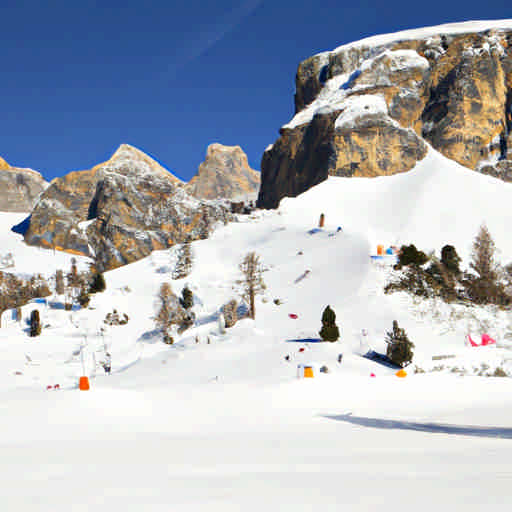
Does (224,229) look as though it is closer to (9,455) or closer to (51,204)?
(9,455)

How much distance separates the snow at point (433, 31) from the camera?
79.9 m

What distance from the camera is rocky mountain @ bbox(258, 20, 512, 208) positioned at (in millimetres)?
63844

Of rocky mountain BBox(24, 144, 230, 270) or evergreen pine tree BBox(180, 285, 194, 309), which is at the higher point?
rocky mountain BBox(24, 144, 230, 270)

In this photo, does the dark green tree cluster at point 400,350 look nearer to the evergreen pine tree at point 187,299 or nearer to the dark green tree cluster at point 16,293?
the evergreen pine tree at point 187,299

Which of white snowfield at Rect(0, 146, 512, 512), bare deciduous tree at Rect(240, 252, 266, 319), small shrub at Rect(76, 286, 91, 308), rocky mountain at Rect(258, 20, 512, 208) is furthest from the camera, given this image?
rocky mountain at Rect(258, 20, 512, 208)

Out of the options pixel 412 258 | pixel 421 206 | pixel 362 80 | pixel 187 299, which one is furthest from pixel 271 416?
pixel 362 80

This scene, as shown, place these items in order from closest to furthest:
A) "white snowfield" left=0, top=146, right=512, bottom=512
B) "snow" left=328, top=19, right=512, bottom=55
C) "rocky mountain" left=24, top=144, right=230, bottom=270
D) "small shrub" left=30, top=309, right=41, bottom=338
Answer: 1. "white snowfield" left=0, top=146, right=512, bottom=512
2. "small shrub" left=30, top=309, right=41, bottom=338
3. "snow" left=328, top=19, right=512, bottom=55
4. "rocky mountain" left=24, top=144, right=230, bottom=270

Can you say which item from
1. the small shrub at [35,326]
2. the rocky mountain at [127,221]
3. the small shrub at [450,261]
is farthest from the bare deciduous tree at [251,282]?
the rocky mountain at [127,221]

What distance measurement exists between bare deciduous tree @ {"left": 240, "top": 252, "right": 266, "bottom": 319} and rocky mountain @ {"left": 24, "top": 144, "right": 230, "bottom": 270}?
4670cm

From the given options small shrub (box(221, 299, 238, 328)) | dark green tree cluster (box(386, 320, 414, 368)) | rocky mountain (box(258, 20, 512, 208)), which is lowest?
dark green tree cluster (box(386, 320, 414, 368))

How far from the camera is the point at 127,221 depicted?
Result: 9144cm

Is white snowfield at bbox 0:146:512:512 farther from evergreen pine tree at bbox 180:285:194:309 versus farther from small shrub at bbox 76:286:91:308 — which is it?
small shrub at bbox 76:286:91:308

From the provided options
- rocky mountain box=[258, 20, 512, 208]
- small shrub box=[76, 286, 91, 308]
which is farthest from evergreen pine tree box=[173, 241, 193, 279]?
rocky mountain box=[258, 20, 512, 208]

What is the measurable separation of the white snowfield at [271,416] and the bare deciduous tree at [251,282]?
3.79 ft
